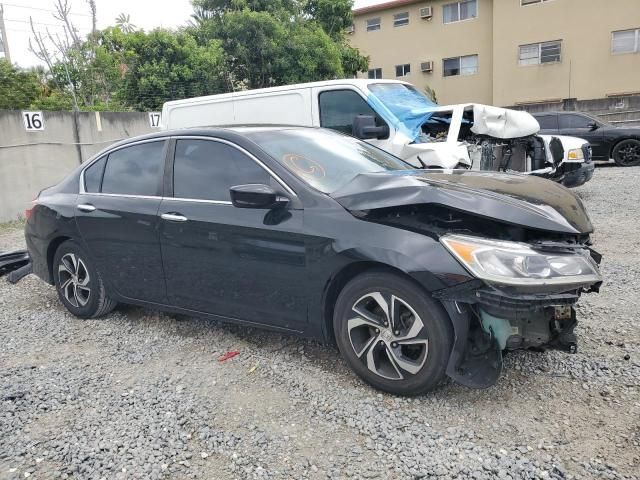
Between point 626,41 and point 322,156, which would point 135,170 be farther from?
point 626,41

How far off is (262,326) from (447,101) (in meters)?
26.3

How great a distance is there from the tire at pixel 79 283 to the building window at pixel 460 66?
25461 mm

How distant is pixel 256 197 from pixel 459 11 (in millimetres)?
26641

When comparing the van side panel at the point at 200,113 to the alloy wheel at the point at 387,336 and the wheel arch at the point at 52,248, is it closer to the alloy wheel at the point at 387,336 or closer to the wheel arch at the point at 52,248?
the wheel arch at the point at 52,248

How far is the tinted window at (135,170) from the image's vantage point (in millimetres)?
3947

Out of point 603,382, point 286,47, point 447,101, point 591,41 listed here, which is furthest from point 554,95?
point 603,382

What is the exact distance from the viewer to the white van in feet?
22.2

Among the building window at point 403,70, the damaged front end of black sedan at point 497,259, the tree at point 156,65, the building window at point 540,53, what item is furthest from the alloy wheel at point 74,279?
the building window at point 403,70

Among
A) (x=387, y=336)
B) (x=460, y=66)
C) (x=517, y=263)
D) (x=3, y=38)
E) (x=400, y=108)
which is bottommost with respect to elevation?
(x=387, y=336)

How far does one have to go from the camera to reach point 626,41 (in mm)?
22234

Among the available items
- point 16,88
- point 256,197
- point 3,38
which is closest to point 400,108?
point 256,197

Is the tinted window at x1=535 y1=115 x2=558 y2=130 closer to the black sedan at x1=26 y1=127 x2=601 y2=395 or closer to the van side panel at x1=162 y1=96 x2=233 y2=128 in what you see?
the van side panel at x1=162 y1=96 x2=233 y2=128

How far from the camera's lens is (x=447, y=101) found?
27.5 m

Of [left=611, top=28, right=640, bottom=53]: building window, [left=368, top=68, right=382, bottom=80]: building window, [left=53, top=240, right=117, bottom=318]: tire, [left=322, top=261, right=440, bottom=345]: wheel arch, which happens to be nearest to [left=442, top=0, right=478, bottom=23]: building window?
[left=368, top=68, right=382, bottom=80]: building window
